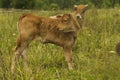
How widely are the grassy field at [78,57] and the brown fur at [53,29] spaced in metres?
0.30

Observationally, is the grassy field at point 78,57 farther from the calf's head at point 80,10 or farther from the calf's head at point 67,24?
the calf's head at point 80,10

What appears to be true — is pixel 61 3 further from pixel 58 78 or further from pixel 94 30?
pixel 58 78

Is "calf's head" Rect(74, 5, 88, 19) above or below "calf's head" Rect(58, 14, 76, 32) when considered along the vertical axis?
above

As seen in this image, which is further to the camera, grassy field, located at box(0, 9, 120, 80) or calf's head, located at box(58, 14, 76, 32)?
calf's head, located at box(58, 14, 76, 32)

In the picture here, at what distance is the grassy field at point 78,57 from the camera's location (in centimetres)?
570

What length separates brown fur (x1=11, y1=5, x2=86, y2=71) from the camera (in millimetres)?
6922

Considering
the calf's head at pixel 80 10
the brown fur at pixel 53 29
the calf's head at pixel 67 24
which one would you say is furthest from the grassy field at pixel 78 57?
the calf's head at pixel 80 10

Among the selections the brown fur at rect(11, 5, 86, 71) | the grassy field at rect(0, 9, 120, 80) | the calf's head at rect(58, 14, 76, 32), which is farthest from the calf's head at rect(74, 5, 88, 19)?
the grassy field at rect(0, 9, 120, 80)

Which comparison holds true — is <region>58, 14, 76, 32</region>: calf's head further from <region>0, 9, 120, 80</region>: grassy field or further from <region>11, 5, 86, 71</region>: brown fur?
<region>0, 9, 120, 80</region>: grassy field

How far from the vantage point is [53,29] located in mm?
7160

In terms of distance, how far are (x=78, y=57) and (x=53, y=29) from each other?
1.12m

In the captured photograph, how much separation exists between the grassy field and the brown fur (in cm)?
30

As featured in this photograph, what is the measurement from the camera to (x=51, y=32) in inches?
281

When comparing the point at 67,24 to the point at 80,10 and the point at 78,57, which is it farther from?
the point at 78,57
